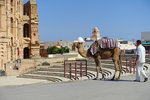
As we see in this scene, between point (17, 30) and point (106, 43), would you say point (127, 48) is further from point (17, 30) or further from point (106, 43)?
point (106, 43)

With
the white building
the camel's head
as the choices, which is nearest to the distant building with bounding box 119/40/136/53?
the camel's head

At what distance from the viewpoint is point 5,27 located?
25281 mm

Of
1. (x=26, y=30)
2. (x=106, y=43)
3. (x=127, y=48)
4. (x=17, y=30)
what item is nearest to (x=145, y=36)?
(x=127, y=48)

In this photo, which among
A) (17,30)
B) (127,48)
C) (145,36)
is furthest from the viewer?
(145,36)

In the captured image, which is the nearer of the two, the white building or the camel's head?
the camel's head

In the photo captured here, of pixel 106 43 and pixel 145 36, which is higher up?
pixel 145 36

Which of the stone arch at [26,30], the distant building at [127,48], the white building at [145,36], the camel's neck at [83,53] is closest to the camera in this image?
the camel's neck at [83,53]

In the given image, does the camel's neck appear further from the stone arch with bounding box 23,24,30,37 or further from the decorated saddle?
the stone arch with bounding box 23,24,30,37

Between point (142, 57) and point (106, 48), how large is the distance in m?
2.04

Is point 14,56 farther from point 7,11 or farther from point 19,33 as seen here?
point 7,11

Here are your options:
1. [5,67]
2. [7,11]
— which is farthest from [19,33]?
[5,67]

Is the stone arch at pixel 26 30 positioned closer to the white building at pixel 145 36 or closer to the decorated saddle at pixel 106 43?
the white building at pixel 145 36

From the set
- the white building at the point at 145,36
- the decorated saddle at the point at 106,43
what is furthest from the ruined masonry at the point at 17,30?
the white building at the point at 145,36

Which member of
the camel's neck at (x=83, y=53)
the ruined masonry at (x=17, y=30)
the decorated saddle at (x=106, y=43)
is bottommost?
the camel's neck at (x=83, y=53)
